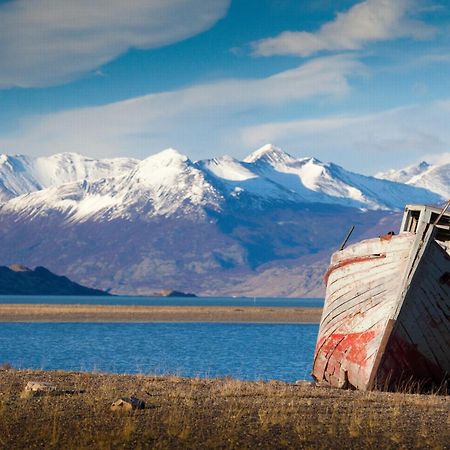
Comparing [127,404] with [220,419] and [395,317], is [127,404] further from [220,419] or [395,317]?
[395,317]

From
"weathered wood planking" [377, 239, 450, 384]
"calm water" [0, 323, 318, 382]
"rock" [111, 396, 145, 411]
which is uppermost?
"weathered wood planking" [377, 239, 450, 384]

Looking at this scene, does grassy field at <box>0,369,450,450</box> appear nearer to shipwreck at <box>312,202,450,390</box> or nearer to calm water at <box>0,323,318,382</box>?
shipwreck at <box>312,202,450,390</box>

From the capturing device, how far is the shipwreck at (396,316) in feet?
106

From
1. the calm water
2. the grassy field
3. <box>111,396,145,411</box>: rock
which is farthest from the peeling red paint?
the calm water

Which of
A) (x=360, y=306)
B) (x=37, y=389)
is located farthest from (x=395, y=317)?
(x=37, y=389)

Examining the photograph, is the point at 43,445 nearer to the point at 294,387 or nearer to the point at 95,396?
the point at 95,396

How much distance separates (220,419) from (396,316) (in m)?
10.2

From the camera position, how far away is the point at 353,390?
33000 mm

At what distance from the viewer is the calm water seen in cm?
5338

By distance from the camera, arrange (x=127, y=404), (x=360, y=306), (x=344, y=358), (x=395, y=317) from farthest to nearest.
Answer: (x=344, y=358), (x=360, y=306), (x=395, y=317), (x=127, y=404)

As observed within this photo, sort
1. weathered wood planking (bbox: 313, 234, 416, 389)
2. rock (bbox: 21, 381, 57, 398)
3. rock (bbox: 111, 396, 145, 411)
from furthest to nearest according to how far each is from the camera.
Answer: weathered wood planking (bbox: 313, 234, 416, 389) → rock (bbox: 21, 381, 57, 398) → rock (bbox: 111, 396, 145, 411)

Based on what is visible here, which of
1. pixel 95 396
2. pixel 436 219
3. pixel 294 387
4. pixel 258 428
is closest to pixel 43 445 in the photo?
pixel 258 428

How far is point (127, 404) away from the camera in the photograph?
2439 centimetres

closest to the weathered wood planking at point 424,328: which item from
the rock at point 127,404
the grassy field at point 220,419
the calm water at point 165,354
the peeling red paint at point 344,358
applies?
the peeling red paint at point 344,358
